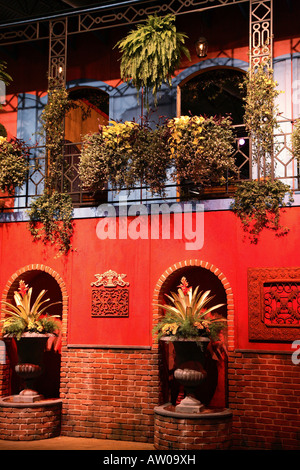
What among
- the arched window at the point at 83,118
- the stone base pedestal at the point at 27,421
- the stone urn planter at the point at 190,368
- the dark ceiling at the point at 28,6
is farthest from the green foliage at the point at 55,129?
the stone base pedestal at the point at 27,421

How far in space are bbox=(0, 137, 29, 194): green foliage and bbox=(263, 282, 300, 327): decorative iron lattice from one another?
4.29 metres

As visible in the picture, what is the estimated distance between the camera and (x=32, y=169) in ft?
31.8

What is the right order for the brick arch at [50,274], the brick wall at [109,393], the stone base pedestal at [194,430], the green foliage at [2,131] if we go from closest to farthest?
1. the stone base pedestal at [194,430]
2. the brick wall at [109,393]
3. the brick arch at [50,274]
4. the green foliage at [2,131]

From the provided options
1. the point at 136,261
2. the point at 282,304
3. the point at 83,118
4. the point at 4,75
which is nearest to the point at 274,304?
the point at 282,304

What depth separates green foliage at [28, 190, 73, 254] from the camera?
8.91 meters

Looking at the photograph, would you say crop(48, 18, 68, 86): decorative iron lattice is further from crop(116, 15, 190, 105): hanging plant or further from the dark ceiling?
the dark ceiling

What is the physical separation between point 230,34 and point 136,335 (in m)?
5.20

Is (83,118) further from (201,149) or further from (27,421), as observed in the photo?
(27,421)

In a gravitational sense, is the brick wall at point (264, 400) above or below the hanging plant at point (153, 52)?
below

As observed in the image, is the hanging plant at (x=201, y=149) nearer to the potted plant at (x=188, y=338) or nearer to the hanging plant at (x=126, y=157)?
the hanging plant at (x=126, y=157)

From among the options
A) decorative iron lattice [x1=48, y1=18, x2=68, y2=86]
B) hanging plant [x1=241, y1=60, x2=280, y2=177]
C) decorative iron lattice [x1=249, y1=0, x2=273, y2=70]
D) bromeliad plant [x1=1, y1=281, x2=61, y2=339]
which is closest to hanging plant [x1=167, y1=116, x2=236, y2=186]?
hanging plant [x1=241, y1=60, x2=280, y2=177]

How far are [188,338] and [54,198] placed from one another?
320 centimetres

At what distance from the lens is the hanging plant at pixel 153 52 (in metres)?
8.56

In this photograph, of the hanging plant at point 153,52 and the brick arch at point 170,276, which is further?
the hanging plant at point 153,52
